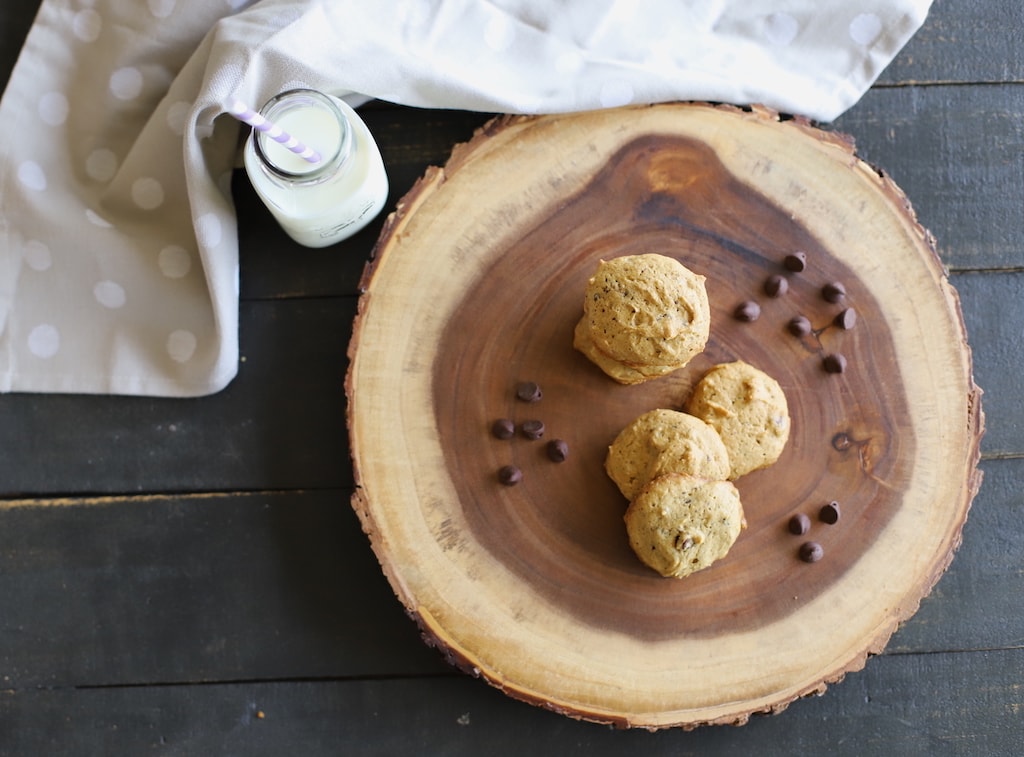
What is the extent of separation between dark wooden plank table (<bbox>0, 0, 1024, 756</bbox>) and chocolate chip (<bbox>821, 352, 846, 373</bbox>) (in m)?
0.43

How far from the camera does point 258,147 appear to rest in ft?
4.81

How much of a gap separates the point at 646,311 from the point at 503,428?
37cm

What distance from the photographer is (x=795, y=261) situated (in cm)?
162

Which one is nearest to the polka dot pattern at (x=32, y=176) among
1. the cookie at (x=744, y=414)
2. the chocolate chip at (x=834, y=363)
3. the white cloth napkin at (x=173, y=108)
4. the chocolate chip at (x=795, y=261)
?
the white cloth napkin at (x=173, y=108)

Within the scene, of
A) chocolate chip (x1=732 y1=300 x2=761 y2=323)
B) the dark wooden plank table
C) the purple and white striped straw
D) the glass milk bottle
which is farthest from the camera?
the dark wooden plank table

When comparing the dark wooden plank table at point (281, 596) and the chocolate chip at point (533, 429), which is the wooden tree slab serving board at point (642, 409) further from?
the dark wooden plank table at point (281, 596)

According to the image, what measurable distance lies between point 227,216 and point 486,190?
0.58m

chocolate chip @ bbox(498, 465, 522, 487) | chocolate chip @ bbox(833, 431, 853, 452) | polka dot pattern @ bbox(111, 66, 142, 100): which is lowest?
chocolate chip @ bbox(498, 465, 522, 487)

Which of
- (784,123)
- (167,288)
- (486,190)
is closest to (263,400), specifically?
(167,288)

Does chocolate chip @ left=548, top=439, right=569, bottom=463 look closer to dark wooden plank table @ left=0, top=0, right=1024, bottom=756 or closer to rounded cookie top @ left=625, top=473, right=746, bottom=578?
rounded cookie top @ left=625, top=473, right=746, bottom=578

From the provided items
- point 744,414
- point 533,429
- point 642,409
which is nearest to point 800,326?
point 744,414

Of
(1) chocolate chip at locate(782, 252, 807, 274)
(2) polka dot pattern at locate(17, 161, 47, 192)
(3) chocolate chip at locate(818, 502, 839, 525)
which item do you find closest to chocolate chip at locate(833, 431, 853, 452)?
(3) chocolate chip at locate(818, 502, 839, 525)

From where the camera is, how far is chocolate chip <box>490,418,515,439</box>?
1584 mm

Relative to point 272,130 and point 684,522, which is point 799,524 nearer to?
point 684,522
